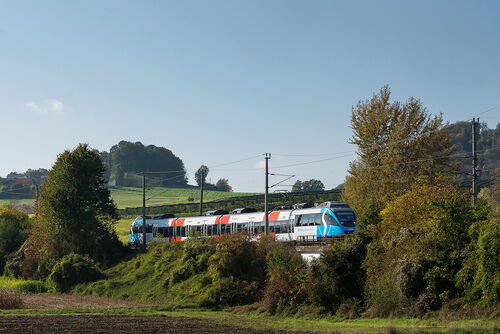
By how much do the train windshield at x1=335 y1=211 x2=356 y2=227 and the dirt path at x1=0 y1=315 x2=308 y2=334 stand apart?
1745 centimetres

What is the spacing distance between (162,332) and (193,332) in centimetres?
162

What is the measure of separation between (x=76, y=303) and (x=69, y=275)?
538 inches

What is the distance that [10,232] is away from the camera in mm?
75250

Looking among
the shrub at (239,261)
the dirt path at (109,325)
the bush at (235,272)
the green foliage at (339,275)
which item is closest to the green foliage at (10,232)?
the bush at (235,272)

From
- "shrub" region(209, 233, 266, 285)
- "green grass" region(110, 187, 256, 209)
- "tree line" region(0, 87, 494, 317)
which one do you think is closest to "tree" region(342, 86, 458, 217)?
"tree line" region(0, 87, 494, 317)

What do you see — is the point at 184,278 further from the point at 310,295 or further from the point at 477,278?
the point at 477,278

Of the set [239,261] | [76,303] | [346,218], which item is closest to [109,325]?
[76,303]

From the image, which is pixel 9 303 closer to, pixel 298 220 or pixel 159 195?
pixel 298 220

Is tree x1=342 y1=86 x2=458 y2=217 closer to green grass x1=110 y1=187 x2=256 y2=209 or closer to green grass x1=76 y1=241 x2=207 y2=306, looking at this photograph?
green grass x1=76 y1=241 x2=207 y2=306

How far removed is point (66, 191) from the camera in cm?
6588

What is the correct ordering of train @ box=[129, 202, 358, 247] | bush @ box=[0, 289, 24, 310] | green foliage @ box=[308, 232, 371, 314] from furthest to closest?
train @ box=[129, 202, 358, 247], bush @ box=[0, 289, 24, 310], green foliage @ box=[308, 232, 371, 314]

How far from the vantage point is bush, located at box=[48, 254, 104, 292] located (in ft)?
189

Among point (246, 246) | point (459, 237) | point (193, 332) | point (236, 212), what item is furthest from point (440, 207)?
point (236, 212)

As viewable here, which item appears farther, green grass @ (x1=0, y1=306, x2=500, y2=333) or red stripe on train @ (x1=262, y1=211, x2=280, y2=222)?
red stripe on train @ (x1=262, y1=211, x2=280, y2=222)
